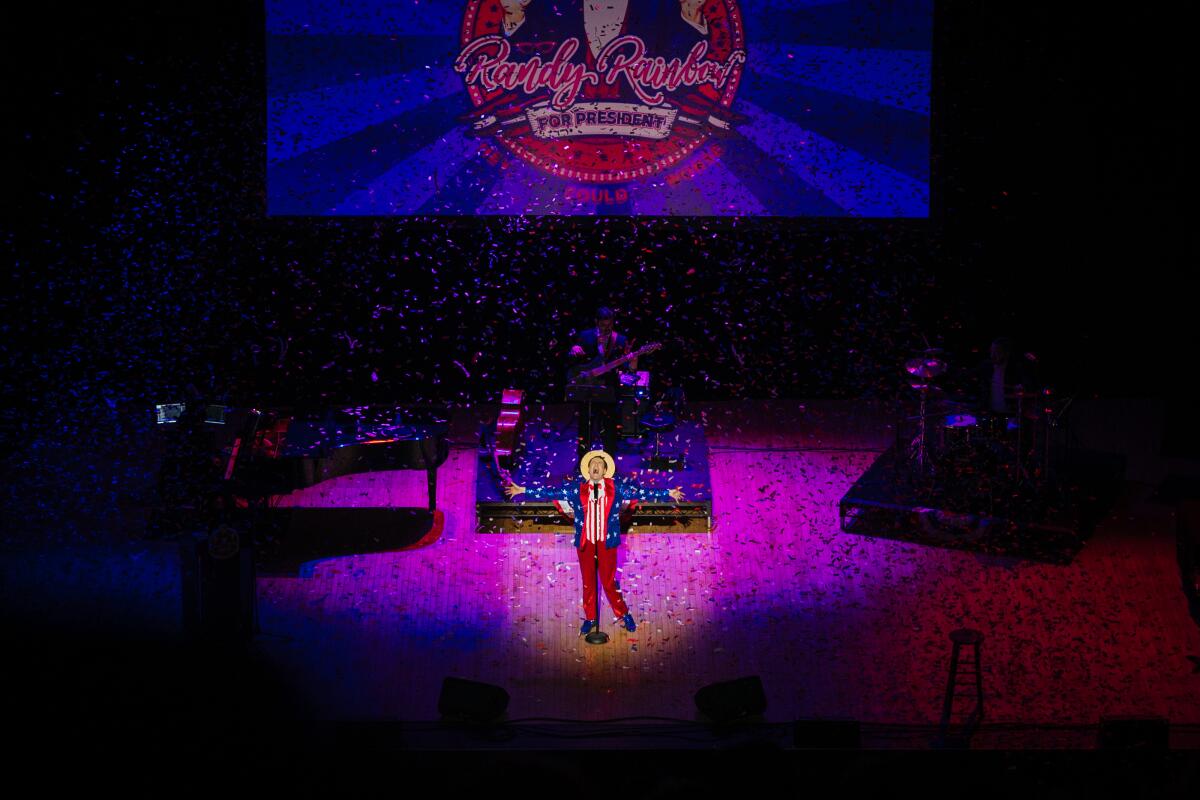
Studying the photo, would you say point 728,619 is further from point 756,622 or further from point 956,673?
point 956,673

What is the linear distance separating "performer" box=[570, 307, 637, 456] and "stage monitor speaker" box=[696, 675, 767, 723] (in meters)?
2.94

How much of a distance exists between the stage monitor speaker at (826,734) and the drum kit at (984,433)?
3399 mm

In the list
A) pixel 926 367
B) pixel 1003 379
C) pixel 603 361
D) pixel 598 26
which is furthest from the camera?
pixel 598 26

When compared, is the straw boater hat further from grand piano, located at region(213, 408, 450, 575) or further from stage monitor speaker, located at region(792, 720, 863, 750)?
stage monitor speaker, located at region(792, 720, 863, 750)

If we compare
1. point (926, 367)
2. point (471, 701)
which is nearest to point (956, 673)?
point (471, 701)

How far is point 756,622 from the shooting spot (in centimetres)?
770

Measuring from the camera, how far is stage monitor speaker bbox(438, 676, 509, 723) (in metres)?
6.59

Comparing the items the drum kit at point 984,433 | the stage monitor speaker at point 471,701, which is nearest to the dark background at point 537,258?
the drum kit at point 984,433

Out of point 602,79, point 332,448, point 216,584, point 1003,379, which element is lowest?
point 216,584

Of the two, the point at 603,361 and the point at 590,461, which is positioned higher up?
the point at 603,361

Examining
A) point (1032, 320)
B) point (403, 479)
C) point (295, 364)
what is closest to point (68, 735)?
point (403, 479)

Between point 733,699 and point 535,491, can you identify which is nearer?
point 733,699

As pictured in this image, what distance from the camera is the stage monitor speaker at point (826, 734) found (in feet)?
19.5

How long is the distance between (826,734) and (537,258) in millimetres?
5377
